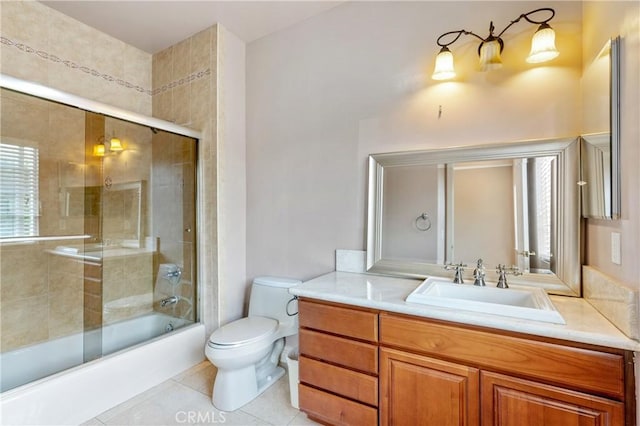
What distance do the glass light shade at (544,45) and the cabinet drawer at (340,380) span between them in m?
1.75

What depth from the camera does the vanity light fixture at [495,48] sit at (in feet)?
4.76

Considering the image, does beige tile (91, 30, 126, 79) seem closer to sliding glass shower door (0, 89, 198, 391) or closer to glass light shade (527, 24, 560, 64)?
sliding glass shower door (0, 89, 198, 391)

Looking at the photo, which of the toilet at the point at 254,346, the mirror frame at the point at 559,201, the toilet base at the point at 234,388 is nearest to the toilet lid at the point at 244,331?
the toilet at the point at 254,346

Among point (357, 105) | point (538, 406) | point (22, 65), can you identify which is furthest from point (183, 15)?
point (538, 406)

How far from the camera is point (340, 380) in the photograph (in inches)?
60.1

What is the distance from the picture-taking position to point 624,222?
3.60ft

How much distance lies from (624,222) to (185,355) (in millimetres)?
2643

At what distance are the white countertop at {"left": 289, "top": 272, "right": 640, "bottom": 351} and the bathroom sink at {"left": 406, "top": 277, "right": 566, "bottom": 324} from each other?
0.08ft

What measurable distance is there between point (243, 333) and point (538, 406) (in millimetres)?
1511

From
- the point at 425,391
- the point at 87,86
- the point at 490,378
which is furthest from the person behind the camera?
the point at 87,86

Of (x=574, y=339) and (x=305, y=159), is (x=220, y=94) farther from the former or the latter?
(x=574, y=339)

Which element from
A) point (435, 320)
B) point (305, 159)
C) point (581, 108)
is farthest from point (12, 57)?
point (581, 108)

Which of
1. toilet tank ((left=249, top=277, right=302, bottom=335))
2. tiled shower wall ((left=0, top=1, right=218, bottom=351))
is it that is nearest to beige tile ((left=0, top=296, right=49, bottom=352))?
tiled shower wall ((left=0, top=1, right=218, bottom=351))

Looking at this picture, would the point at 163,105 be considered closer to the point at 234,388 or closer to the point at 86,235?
the point at 86,235
